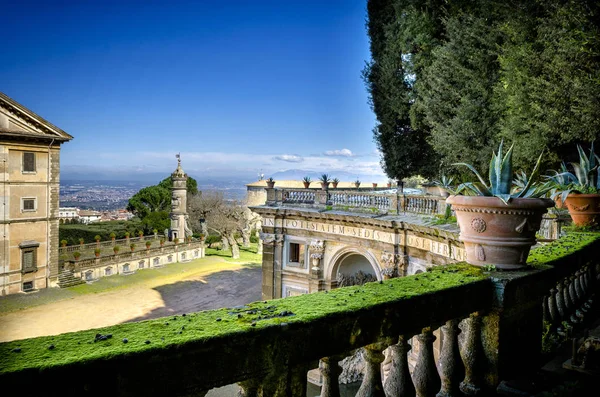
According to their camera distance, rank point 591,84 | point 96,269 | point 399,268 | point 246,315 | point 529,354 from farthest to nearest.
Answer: point 96,269, point 399,268, point 591,84, point 529,354, point 246,315

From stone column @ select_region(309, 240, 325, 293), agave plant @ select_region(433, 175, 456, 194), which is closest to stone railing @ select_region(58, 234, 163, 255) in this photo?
stone column @ select_region(309, 240, 325, 293)

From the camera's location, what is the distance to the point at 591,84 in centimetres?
1340

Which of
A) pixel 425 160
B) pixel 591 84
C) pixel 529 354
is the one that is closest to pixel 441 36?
pixel 425 160

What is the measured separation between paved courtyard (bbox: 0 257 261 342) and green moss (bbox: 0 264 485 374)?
23.9 m

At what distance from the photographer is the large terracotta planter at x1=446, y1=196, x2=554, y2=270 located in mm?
3965

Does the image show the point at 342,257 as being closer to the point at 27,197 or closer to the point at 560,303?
the point at 560,303

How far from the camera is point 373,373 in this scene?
2715mm

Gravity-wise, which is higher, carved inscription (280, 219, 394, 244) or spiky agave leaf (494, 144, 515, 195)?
spiky agave leaf (494, 144, 515, 195)

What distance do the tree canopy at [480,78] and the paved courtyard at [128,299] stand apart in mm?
15766

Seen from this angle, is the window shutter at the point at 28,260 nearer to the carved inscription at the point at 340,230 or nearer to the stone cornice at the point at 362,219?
the stone cornice at the point at 362,219

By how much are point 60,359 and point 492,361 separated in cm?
324

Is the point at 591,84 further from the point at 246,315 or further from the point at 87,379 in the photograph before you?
the point at 87,379

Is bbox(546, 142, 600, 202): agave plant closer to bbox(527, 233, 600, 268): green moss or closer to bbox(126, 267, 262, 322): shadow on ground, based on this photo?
bbox(527, 233, 600, 268): green moss

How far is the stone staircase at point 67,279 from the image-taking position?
33.1 metres
